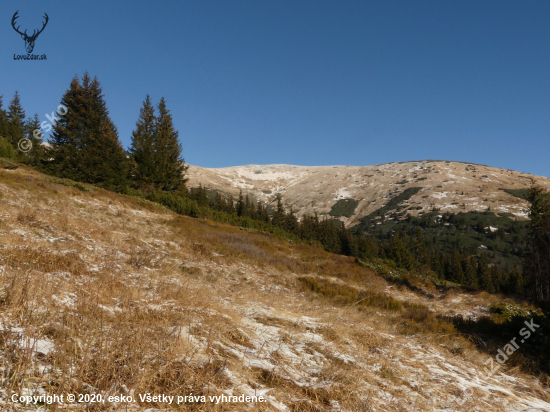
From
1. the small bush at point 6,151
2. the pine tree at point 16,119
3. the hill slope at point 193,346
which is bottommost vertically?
the hill slope at point 193,346

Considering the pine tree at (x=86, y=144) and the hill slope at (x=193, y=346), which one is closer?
the hill slope at (x=193, y=346)

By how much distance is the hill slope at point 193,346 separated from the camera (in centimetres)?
302

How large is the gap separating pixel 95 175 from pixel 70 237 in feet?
75.5

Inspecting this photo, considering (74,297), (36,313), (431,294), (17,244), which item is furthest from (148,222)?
(431,294)

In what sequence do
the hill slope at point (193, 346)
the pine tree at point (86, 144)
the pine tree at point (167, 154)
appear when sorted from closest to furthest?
the hill slope at point (193, 346)
the pine tree at point (86, 144)
the pine tree at point (167, 154)

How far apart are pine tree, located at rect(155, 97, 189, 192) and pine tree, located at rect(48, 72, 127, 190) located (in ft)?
24.5

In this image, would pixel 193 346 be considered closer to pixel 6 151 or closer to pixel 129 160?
pixel 129 160

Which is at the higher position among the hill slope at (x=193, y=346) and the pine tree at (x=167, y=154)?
the pine tree at (x=167, y=154)

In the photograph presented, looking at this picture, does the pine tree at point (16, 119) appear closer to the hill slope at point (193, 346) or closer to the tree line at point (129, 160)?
the tree line at point (129, 160)

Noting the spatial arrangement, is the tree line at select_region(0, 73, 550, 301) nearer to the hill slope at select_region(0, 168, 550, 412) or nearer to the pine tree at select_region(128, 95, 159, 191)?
the pine tree at select_region(128, 95, 159, 191)

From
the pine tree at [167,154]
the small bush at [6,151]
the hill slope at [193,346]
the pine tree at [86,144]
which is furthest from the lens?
the pine tree at [167,154]

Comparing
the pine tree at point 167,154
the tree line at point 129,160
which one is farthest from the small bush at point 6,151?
the pine tree at point 167,154

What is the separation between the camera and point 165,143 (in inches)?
1636

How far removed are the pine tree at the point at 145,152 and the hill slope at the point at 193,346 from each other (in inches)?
1090
